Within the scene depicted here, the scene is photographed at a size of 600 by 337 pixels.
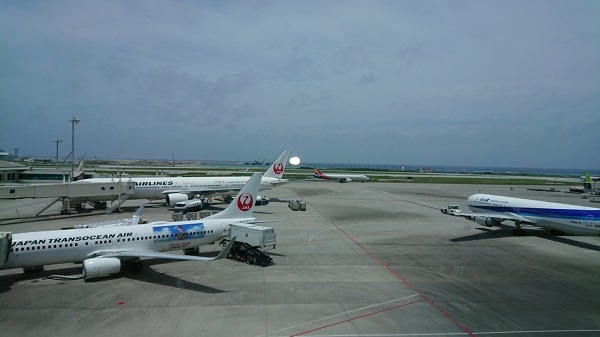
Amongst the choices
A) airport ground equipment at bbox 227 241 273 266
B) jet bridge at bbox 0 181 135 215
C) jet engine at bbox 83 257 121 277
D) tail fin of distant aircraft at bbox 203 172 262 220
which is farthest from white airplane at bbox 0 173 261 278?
jet bridge at bbox 0 181 135 215

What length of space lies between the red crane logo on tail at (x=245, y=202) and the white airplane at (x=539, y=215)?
77.4 feet

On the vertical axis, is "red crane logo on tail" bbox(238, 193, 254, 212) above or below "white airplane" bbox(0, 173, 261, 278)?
above

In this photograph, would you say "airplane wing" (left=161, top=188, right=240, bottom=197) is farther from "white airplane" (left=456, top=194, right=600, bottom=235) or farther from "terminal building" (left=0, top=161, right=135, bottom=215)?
"white airplane" (left=456, top=194, right=600, bottom=235)

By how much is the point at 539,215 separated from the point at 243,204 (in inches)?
1280

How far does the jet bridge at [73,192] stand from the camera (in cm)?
4203

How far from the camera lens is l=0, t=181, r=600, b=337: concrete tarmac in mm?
16719

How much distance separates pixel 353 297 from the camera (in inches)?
805

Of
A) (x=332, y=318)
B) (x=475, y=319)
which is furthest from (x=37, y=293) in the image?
(x=475, y=319)

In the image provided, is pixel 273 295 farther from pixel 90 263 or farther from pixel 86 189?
pixel 86 189

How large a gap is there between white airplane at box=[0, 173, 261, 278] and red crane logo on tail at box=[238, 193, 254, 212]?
2.91m

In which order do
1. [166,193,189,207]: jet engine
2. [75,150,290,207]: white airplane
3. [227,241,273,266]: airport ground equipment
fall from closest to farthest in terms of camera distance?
[227,241,273,266]: airport ground equipment
[166,193,189,207]: jet engine
[75,150,290,207]: white airplane

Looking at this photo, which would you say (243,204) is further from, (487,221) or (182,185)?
(182,185)

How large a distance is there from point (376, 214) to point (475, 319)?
3581 cm

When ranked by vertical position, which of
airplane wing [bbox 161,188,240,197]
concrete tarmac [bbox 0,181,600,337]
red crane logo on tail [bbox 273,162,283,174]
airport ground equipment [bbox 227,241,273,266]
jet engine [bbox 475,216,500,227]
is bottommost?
concrete tarmac [bbox 0,181,600,337]
